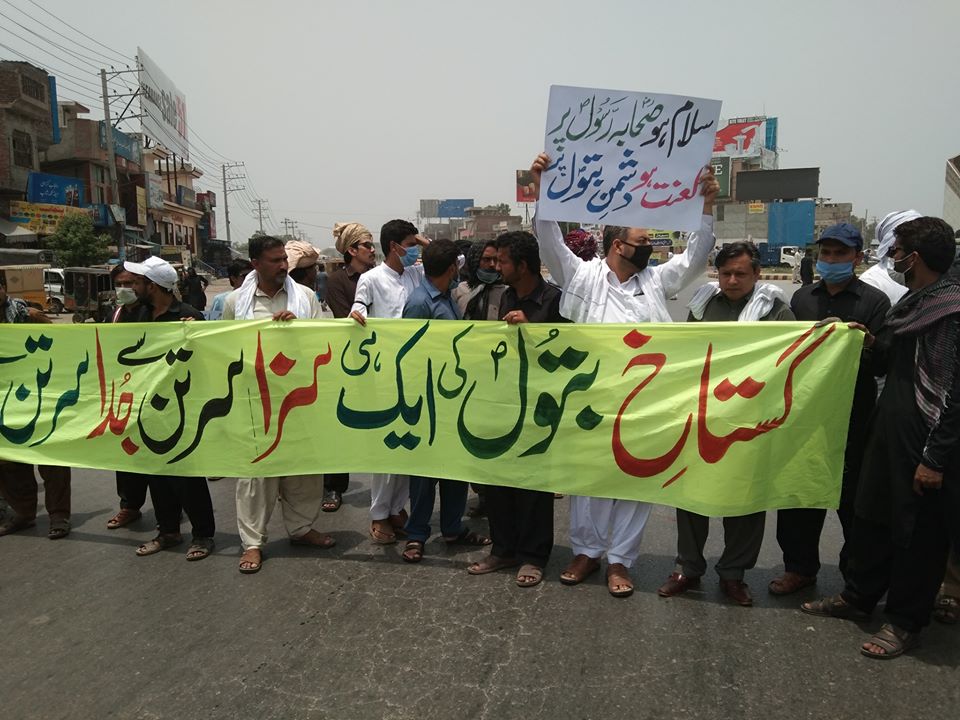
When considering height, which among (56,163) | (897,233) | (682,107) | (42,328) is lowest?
(42,328)

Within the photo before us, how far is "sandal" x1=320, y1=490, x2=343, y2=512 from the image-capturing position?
16.8 feet

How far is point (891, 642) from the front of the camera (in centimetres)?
295

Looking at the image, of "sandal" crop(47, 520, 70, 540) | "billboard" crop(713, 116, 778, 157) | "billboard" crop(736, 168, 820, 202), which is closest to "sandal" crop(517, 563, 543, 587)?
"sandal" crop(47, 520, 70, 540)

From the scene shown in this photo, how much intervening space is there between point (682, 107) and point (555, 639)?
104 inches

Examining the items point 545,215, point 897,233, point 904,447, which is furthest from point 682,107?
point 904,447

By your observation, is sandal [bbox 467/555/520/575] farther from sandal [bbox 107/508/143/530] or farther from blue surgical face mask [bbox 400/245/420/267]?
sandal [bbox 107/508/143/530]

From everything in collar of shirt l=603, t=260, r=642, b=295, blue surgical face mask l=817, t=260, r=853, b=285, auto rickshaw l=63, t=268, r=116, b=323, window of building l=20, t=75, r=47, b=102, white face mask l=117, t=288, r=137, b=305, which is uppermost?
window of building l=20, t=75, r=47, b=102

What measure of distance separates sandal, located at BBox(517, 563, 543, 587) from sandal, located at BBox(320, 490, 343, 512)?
5.97ft

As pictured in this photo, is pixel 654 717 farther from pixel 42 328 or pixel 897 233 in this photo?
pixel 42 328

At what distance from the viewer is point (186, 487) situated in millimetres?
4289

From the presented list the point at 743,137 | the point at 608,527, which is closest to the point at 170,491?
the point at 608,527

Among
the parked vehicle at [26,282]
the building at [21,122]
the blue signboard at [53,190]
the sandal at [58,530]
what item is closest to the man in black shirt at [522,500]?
the sandal at [58,530]

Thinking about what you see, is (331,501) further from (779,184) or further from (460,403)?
(779,184)

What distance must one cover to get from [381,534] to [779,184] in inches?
3247
